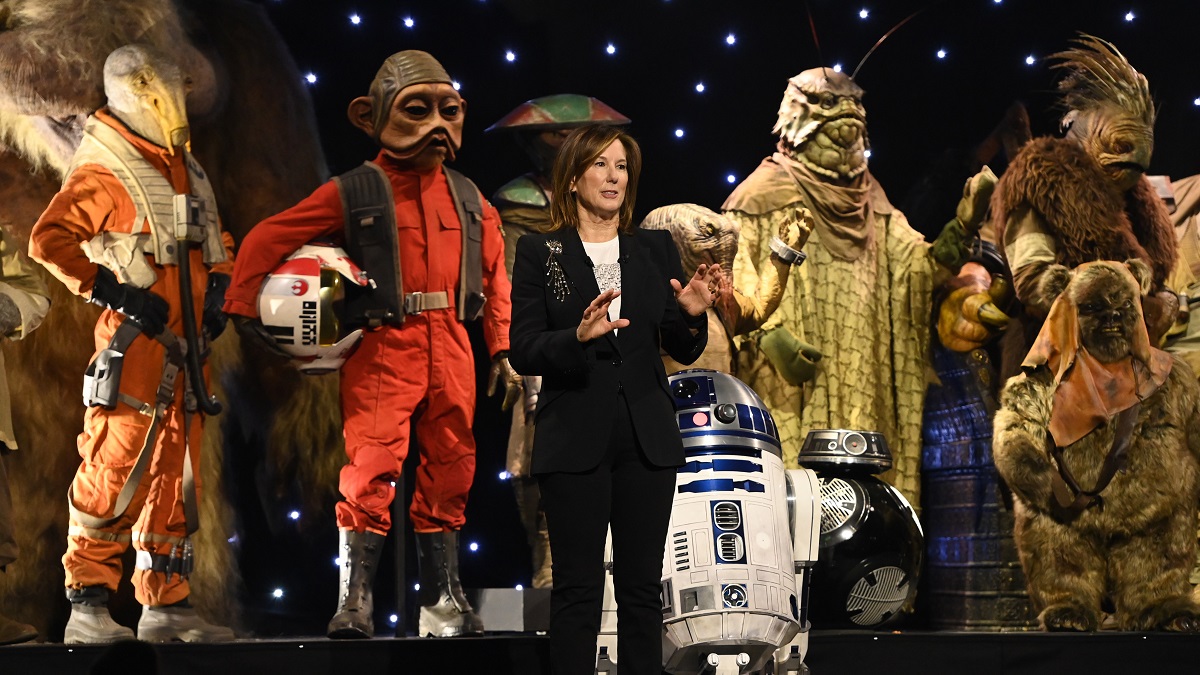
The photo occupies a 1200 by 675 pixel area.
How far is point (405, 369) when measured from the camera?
357 centimetres

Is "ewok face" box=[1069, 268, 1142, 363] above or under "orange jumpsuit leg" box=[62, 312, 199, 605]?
above

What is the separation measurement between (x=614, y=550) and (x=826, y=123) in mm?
3012

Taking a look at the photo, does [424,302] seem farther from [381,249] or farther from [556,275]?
[556,275]

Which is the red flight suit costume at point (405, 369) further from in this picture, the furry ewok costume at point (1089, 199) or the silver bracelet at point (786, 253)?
the furry ewok costume at point (1089, 199)

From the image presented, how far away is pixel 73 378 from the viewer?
423 cm

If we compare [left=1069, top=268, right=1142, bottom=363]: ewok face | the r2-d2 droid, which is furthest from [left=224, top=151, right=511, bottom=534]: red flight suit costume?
[left=1069, top=268, right=1142, bottom=363]: ewok face

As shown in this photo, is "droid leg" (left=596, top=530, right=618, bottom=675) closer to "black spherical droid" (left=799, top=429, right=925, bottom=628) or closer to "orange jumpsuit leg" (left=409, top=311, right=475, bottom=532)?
"orange jumpsuit leg" (left=409, top=311, right=475, bottom=532)

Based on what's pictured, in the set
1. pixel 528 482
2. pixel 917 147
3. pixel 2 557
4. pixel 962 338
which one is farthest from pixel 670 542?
pixel 917 147

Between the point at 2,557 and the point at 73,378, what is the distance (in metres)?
1.00

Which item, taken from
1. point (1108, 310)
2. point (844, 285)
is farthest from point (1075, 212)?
point (844, 285)

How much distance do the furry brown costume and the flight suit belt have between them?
1.17 metres

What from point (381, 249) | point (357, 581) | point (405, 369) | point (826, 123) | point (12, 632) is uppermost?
point (826, 123)

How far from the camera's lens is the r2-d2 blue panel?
2754 millimetres

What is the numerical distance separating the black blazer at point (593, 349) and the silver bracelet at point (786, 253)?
202 cm
